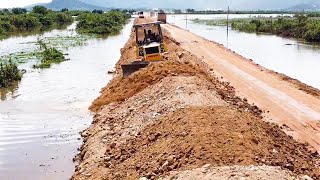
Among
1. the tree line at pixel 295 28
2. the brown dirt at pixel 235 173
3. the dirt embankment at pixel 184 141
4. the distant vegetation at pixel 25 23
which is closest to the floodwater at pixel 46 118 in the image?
the dirt embankment at pixel 184 141

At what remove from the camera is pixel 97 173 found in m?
13.2

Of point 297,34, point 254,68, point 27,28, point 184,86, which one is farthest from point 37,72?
point 27,28

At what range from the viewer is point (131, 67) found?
27.0 m

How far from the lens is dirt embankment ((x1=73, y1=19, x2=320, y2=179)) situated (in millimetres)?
10984

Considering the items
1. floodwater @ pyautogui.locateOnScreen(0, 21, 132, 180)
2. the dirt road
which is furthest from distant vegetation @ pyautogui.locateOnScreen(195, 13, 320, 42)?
floodwater @ pyautogui.locateOnScreen(0, 21, 132, 180)

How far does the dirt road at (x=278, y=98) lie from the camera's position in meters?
17.0

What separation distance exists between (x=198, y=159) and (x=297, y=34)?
221ft

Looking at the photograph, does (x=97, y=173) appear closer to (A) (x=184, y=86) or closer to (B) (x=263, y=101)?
(A) (x=184, y=86)

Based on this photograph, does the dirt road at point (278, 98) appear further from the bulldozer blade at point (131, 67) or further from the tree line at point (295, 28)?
the tree line at point (295, 28)

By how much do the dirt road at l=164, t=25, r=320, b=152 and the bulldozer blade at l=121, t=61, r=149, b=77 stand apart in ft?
16.9

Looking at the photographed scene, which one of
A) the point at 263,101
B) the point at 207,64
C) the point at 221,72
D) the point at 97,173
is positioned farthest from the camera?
→ the point at 207,64

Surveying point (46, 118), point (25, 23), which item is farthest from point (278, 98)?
point (25, 23)

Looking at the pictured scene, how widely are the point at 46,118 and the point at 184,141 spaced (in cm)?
1141

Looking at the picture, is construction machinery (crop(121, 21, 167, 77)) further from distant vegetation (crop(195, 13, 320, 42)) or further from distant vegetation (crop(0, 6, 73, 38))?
distant vegetation (crop(0, 6, 73, 38))
